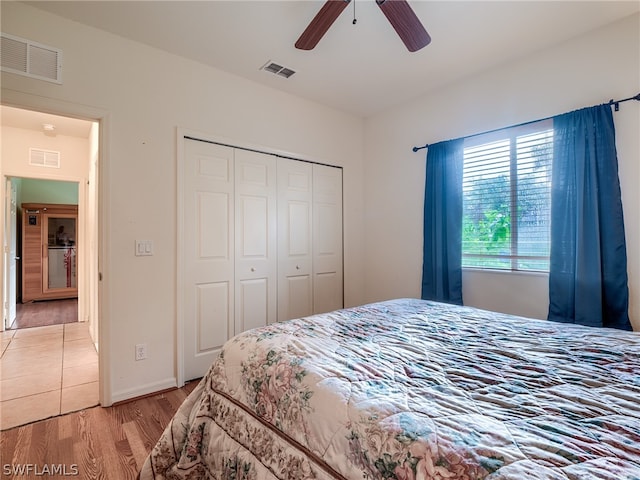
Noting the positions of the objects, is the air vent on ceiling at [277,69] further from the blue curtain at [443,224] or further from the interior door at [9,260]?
the interior door at [9,260]

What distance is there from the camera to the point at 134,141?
2387 mm

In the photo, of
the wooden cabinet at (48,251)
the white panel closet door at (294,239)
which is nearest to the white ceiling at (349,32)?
the white panel closet door at (294,239)

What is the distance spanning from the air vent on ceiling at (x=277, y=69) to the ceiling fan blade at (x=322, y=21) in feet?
2.70

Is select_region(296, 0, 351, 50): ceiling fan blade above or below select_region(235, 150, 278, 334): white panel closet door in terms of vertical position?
above

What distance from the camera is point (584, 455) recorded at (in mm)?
649

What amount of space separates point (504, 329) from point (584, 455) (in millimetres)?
1045

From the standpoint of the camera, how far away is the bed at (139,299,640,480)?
2.26 feet

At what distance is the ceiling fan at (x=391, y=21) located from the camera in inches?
63.5

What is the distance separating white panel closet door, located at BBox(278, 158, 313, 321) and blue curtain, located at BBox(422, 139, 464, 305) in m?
1.24

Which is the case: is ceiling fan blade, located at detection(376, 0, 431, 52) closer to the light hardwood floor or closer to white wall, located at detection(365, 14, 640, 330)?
white wall, located at detection(365, 14, 640, 330)

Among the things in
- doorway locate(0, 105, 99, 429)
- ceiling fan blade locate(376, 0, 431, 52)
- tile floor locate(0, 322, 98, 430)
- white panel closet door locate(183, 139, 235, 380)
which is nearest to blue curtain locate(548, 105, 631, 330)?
ceiling fan blade locate(376, 0, 431, 52)

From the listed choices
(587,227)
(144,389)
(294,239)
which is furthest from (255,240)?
(587,227)

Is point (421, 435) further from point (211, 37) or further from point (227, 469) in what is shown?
point (211, 37)

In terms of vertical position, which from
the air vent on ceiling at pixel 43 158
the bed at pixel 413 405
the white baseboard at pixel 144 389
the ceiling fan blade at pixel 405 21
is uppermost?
the ceiling fan blade at pixel 405 21
